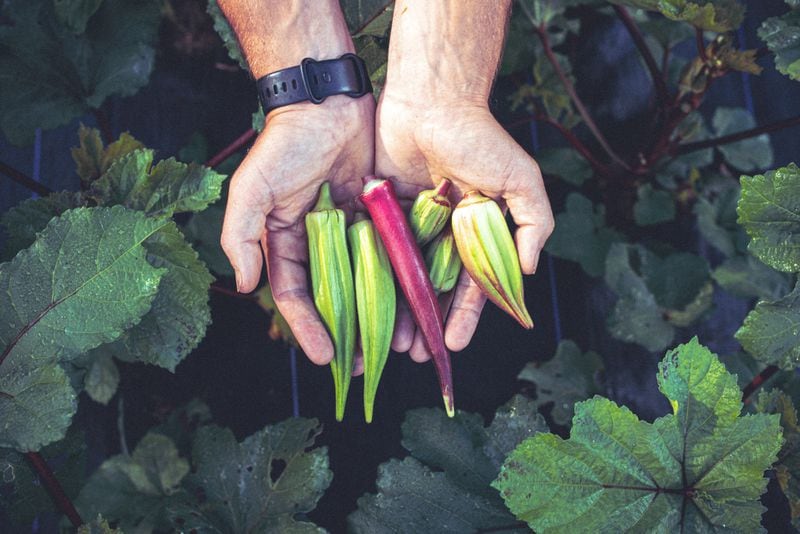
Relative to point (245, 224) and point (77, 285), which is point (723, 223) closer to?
point (245, 224)

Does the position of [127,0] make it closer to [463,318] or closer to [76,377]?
[76,377]

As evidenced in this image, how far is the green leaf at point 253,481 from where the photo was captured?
131cm

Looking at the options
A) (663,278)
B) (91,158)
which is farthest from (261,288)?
(663,278)

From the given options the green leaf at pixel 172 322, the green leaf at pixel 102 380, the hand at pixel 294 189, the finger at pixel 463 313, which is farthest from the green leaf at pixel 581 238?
the green leaf at pixel 102 380

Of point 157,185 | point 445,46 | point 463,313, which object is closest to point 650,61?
point 445,46

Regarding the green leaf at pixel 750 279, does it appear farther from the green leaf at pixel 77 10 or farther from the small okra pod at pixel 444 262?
the green leaf at pixel 77 10

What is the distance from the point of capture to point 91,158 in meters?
1.36

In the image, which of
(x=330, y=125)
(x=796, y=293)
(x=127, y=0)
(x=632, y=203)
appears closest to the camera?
(x=796, y=293)

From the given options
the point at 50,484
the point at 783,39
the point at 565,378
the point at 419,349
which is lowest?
the point at 565,378

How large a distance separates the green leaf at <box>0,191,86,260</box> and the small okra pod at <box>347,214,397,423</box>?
0.55 metres

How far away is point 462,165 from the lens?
4.40 ft

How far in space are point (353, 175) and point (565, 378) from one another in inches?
28.3

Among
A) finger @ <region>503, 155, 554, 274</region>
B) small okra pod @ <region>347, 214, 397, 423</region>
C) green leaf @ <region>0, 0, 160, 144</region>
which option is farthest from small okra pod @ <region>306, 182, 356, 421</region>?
green leaf @ <region>0, 0, 160, 144</region>

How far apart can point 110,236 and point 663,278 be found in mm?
1286
